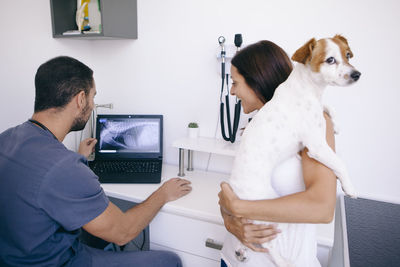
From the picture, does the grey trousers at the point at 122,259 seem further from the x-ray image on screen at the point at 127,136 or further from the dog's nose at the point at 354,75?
the dog's nose at the point at 354,75

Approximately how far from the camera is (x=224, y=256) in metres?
0.93

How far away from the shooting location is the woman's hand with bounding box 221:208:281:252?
77cm

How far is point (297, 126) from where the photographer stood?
0.73 meters

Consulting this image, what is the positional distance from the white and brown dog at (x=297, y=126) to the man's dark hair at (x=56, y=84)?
28.2 inches

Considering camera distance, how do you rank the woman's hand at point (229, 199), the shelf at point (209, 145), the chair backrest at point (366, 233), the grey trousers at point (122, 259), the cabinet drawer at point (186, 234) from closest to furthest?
the woman's hand at point (229, 199) → the chair backrest at point (366, 233) → the grey trousers at point (122, 259) → the cabinet drawer at point (186, 234) → the shelf at point (209, 145)

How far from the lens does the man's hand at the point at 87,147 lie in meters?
1.57

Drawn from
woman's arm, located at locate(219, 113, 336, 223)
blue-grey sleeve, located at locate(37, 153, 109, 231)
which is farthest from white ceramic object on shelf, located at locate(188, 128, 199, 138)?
woman's arm, located at locate(219, 113, 336, 223)

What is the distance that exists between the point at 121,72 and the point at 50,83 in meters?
0.88

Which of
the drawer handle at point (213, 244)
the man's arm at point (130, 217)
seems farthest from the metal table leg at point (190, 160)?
the drawer handle at point (213, 244)

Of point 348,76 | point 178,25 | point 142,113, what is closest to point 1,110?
point 142,113

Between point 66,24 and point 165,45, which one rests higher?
point 66,24

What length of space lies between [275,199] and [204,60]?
1.11 meters

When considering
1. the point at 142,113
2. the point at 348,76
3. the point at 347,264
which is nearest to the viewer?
the point at 348,76

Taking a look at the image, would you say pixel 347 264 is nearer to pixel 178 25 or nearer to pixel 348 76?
pixel 348 76
